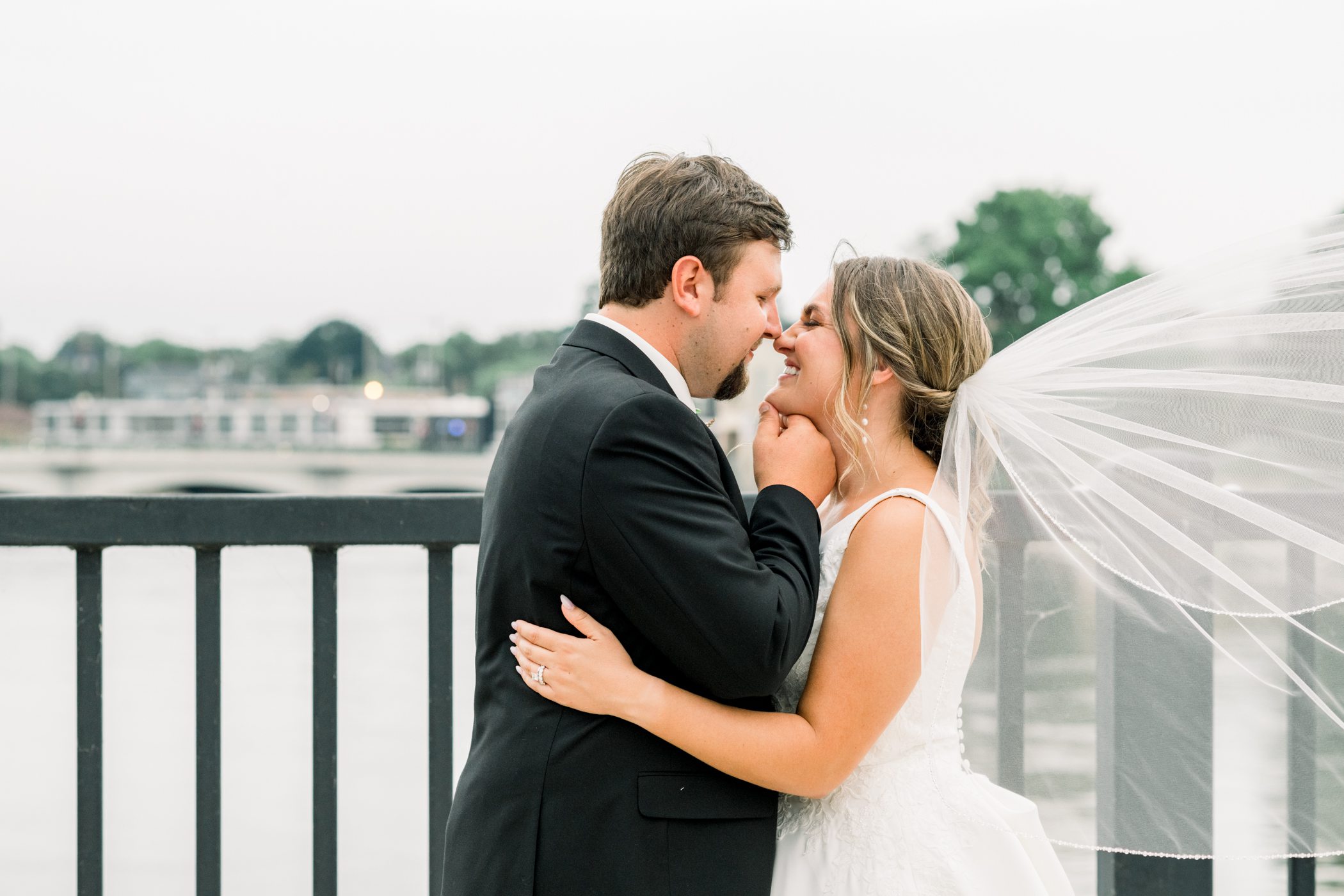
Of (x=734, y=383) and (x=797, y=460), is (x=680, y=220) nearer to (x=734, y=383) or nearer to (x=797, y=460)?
(x=734, y=383)

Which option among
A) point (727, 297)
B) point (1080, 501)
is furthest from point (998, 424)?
point (727, 297)

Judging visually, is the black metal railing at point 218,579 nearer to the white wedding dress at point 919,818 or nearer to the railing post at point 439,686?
the railing post at point 439,686

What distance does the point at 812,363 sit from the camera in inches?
83.0

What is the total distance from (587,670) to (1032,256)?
186ft

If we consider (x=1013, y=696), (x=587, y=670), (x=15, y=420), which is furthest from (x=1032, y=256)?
(x=587, y=670)

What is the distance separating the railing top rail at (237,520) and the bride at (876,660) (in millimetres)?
735

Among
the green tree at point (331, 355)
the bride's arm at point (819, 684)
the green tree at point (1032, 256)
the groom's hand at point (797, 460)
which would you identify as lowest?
the bride's arm at point (819, 684)

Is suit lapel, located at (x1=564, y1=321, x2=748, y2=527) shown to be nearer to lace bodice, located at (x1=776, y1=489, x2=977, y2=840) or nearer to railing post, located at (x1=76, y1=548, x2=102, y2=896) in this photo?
lace bodice, located at (x1=776, y1=489, x2=977, y2=840)

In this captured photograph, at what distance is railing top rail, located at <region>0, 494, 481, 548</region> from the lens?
7.90 feet

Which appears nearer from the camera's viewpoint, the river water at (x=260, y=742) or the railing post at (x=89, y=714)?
the river water at (x=260, y=742)

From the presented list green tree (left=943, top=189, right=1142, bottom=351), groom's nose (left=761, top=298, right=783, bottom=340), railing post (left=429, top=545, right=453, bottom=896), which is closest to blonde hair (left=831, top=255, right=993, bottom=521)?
groom's nose (left=761, top=298, right=783, bottom=340)

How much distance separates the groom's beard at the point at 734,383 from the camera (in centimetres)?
201

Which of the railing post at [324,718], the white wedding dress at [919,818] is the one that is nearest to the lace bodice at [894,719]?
the white wedding dress at [919,818]

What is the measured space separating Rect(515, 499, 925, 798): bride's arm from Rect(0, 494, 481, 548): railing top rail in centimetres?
76
